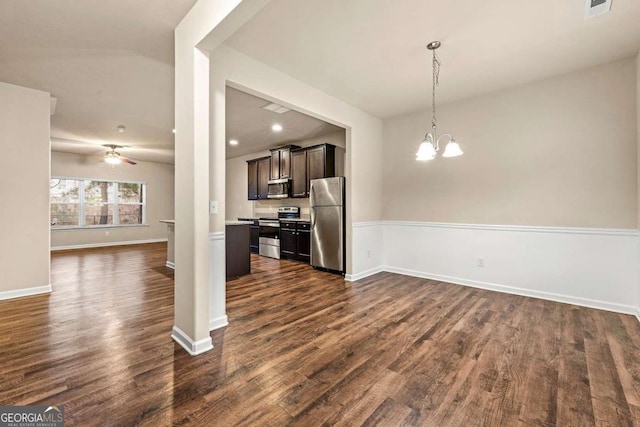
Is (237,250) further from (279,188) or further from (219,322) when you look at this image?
(279,188)

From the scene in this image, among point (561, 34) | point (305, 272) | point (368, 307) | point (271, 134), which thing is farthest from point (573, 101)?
point (271, 134)

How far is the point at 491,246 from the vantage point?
3.88 meters

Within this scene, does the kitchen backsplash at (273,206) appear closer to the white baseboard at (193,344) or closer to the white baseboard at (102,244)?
the white baseboard at (102,244)

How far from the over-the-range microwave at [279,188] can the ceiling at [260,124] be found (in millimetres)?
911

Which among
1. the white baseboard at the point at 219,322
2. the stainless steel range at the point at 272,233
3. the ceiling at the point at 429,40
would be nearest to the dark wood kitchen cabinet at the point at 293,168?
the stainless steel range at the point at 272,233

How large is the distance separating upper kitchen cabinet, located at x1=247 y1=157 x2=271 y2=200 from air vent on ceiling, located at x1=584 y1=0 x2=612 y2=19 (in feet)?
18.8

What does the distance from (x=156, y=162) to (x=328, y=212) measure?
7.15 metres

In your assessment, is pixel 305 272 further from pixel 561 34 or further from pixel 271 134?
pixel 561 34

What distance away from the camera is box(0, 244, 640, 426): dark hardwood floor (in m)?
1.57

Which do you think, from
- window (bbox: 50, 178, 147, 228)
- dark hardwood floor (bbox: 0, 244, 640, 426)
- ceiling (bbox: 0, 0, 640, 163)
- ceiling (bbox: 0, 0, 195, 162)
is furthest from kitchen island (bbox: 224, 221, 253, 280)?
window (bbox: 50, 178, 147, 228)

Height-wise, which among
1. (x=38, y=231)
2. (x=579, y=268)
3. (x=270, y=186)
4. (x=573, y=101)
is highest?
(x=573, y=101)

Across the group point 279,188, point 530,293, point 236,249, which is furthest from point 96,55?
point 530,293

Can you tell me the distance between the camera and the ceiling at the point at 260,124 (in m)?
4.07

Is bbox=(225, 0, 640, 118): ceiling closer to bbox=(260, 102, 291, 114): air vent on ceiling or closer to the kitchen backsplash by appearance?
bbox=(260, 102, 291, 114): air vent on ceiling
